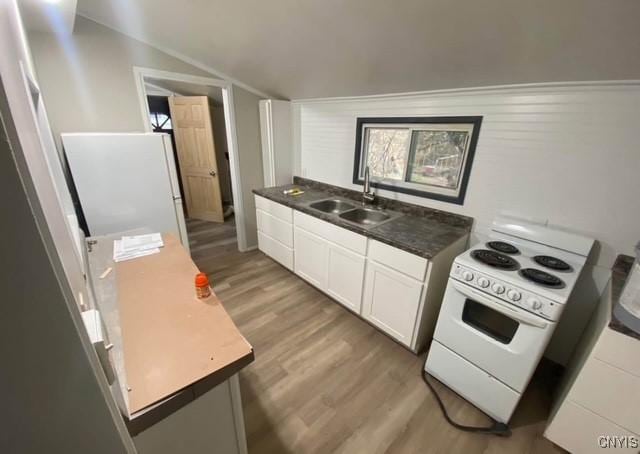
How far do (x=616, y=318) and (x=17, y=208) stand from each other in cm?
185

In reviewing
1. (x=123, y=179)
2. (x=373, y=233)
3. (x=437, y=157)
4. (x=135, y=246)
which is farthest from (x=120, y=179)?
(x=437, y=157)

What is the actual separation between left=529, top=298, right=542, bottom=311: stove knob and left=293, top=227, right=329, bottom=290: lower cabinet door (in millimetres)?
1444

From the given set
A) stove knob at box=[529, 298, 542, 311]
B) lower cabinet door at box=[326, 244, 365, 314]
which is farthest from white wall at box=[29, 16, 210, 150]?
stove knob at box=[529, 298, 542, 311]

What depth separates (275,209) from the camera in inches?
111

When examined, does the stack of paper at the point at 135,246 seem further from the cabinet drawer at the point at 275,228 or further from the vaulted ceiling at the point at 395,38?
the vaulted ceiling at the point at 395,38

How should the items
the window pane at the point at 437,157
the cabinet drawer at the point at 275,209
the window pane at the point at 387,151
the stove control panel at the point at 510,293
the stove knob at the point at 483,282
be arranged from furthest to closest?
the cabinet drawer at the point at 275,209
the window pane at the point at 387,151
the window pane at the point at 437,157
the stove knob at the point at 483,282
the stove control panel at the point at 510,293

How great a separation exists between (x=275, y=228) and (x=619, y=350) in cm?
258

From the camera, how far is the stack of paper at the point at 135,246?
1.52m

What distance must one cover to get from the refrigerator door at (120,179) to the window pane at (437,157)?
6.87ft

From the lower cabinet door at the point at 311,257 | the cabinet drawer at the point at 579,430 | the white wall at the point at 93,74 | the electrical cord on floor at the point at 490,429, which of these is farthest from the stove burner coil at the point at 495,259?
the white wall at the point at 93,74

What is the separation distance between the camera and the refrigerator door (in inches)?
73.1

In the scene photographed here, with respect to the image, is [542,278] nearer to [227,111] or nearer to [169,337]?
[169,337]

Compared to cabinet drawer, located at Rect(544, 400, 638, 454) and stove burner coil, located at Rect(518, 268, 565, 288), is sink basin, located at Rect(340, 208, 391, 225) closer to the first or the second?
stove burner coil, located at Rect(518, 268, 565, 288)

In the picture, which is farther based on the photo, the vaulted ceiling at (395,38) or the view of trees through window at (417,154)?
the view of trees through window at (417,154)
